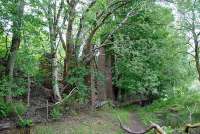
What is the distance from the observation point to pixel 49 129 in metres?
15.1

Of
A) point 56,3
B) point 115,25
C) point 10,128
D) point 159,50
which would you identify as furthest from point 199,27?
point 10,128

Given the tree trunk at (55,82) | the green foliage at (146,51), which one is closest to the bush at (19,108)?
the tree trunk at (55,82)

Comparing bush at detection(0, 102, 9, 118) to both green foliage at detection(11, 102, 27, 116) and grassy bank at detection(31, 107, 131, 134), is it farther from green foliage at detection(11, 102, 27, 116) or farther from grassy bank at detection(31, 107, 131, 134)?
grassy bank at detection(31, 107, 131, 134)

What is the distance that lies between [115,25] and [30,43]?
30.7 ft

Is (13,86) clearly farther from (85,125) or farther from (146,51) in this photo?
(146,51)

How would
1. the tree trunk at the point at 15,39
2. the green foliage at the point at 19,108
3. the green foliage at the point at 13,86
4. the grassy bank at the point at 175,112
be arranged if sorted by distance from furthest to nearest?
the grassy bank at the point at 175,112 → the green foliage at the point at 19,108 → the green foliage at the point at 13,86 → the tree trunk at the point at 15,39

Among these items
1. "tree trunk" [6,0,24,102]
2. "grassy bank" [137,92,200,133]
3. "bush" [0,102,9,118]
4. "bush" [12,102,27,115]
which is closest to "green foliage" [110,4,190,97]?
"grassy bank" [137,92,200,133]

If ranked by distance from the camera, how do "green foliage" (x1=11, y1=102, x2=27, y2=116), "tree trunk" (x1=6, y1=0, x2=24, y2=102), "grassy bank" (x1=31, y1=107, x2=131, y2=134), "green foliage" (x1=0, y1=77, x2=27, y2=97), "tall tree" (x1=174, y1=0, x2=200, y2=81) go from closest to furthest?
"tree trunk" (x1=6, y1=0, x2=24, y2=102) → "grassy bank" (x1=31, y1=107, x2=131, y2=134) → "green foliage" (x1=0, y1=77, x2=27, y2=97) → "green foliage" (x1=11, y1=102, x2=27, y2=116) → "tall tree" (x1=174, y1=0, x2=200, y2=81)

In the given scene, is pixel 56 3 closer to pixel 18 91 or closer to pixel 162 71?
pixel 18 91

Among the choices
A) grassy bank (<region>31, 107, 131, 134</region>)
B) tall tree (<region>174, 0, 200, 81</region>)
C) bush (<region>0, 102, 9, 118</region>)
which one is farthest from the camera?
tall tree (<region>174, 0, 200, 81</region>)

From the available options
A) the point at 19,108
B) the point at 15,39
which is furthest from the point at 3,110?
the point at 15,39

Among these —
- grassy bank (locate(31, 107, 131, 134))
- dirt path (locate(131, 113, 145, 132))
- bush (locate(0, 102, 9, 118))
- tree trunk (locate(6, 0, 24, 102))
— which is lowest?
dirt path (locate(131, 113, 145, 132))

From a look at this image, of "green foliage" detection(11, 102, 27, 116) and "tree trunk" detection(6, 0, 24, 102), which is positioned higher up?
"tree trunk" detection(6, 0, 24, 102)

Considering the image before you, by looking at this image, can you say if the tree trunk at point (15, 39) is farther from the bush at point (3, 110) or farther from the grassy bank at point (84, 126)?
the grassy bank at point (84, 126)
